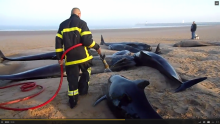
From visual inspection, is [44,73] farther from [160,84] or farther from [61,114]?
[160,84]

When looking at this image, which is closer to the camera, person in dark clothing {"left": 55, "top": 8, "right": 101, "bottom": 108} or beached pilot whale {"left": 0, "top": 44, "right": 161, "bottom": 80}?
person in dark clothing {"left": 55, "top": 8, "right": 101, "bottom": 108}

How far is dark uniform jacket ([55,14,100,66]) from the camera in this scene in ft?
12.8

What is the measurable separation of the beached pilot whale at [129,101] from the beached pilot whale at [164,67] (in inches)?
52.7

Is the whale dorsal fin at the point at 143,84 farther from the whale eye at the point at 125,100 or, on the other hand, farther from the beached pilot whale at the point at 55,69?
the beached pilot whale at the point at 55,69

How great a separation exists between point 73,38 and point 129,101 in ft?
5.58

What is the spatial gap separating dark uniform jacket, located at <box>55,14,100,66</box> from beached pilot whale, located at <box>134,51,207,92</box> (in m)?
2.34

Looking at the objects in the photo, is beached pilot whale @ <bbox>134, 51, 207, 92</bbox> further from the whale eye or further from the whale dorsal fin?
the whale eye

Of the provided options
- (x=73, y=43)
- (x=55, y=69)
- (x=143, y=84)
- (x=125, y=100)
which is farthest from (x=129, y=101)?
(x=55, y=69)

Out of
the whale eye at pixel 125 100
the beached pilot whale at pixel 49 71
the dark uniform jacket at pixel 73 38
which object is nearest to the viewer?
the whale eye at pixel 125 100

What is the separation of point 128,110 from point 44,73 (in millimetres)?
4063

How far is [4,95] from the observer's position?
4.77 metres

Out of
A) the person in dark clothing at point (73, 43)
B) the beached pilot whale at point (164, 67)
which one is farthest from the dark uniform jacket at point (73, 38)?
the beached pilot whale at point (164, 67)

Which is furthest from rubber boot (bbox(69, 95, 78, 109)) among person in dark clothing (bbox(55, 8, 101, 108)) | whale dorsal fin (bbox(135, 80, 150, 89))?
whale dorsal fin (bbox(135, 80, 150, 89))

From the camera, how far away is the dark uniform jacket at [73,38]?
12.8 feet
